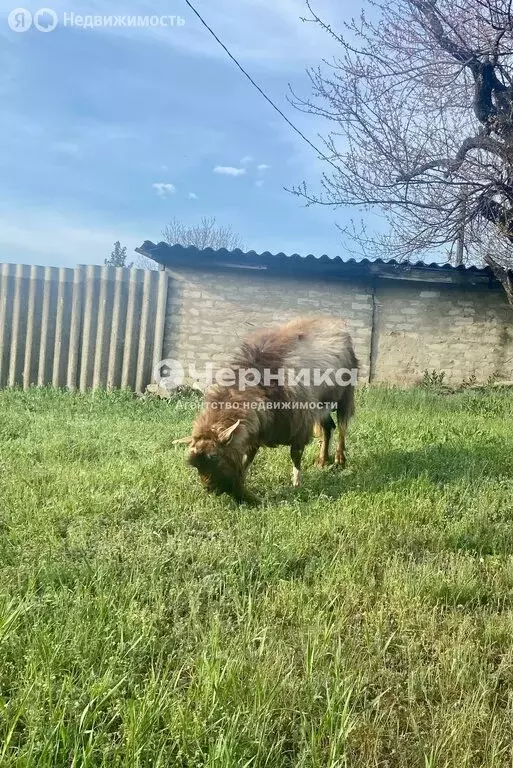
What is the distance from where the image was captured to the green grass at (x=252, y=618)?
1.96 m

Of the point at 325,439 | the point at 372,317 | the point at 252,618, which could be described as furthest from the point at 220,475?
the point at 372,317

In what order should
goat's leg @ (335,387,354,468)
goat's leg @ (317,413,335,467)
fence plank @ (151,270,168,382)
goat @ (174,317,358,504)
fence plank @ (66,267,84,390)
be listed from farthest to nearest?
fence plank @ (151,270,168,382)
fence plank @ (66,267,84,390)
goat's leg @ (335,387,354,468)
goat's leg @ (317,413,335,467)
goat @ (174,317,358,504)

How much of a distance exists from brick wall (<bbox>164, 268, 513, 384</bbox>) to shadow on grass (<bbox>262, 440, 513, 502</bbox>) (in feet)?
18.2

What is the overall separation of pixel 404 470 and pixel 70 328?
23.8ft

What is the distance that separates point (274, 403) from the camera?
5.06 m

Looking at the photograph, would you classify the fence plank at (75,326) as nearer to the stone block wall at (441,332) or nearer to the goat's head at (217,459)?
the stone block wall at (441,332)

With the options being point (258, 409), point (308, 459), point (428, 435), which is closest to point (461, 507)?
point (258, 409)

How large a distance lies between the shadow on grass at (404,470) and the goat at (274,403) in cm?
32

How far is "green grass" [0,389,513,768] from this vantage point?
1.96m

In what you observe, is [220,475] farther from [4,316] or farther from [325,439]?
[4,316]

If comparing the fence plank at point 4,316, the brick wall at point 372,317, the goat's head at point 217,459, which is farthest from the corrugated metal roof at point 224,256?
the goat's head at point 217,459
